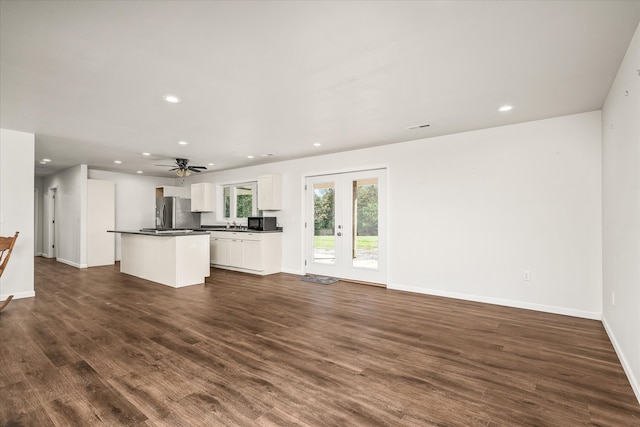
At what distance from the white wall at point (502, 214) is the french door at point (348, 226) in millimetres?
270

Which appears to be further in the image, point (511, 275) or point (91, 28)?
point (511, 275)

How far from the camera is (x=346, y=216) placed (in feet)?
19.9

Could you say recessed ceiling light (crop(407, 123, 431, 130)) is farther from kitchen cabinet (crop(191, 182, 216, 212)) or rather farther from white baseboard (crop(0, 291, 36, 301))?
white baseboard (crop(0, 291, 36, 301))

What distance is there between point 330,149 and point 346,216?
1.29 metres

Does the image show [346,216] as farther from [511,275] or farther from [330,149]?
[511,275]

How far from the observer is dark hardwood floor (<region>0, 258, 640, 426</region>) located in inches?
76.5

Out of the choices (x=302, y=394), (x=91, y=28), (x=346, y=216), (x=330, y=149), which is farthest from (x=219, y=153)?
(x=302, y=394)

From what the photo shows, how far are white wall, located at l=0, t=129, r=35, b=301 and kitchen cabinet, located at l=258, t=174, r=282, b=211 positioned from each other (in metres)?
3.82

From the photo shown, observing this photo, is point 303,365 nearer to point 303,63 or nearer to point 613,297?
point 303,63

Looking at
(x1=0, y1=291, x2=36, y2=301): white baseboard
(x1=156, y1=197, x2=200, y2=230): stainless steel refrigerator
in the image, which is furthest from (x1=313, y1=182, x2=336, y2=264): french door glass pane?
(x1=0, y1=291, x2=36, y2=301): white baseboard

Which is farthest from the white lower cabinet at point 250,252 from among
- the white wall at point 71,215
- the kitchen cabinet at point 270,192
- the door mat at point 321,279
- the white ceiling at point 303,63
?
the white wall at point 71,215

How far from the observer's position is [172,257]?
557 centimetres

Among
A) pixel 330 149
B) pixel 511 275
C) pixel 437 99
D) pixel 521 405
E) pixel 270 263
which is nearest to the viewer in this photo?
pixel 521 405

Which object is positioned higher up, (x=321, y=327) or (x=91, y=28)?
(x=91, y=28)
